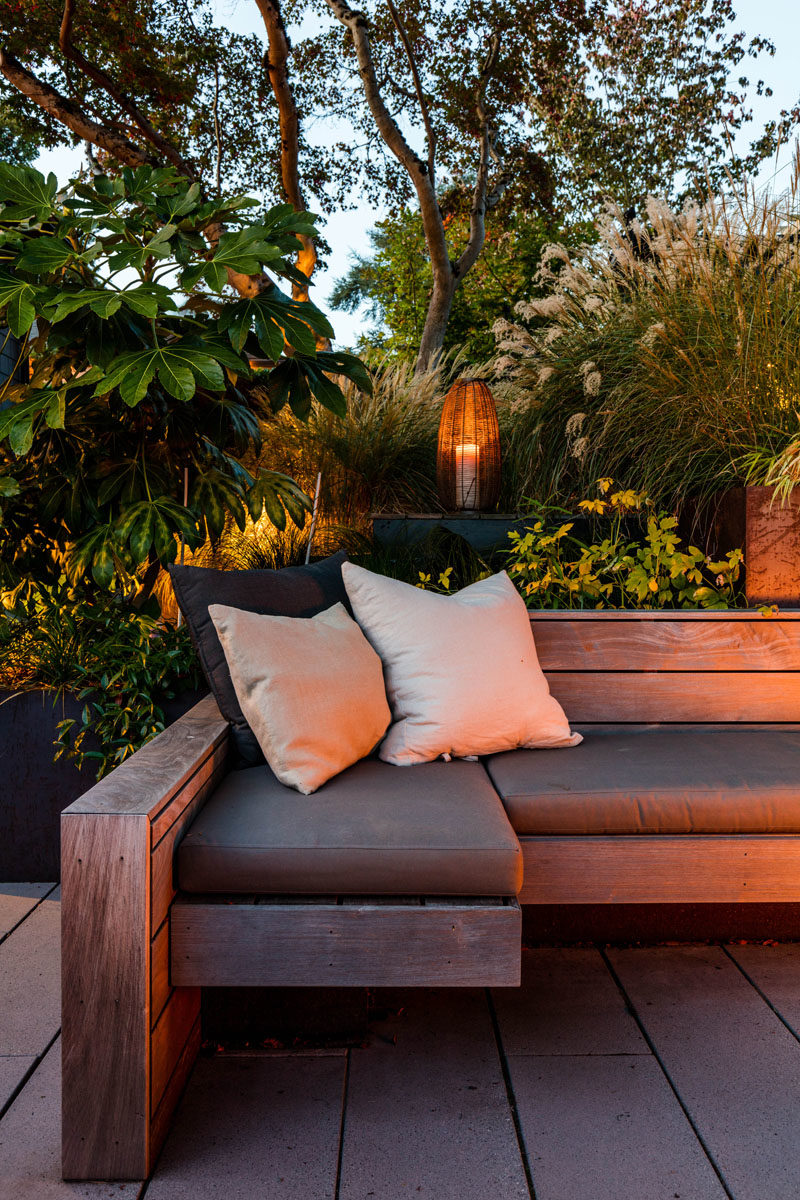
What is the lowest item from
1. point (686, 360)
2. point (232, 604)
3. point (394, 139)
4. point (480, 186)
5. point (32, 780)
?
point (32, 780)

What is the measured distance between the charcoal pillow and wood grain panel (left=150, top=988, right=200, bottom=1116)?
1.64ft

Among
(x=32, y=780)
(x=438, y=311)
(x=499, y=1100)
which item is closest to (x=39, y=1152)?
(x=499, y=1100)

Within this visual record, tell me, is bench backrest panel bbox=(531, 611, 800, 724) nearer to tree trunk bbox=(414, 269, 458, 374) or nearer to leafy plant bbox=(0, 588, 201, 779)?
leafy plant bbox=(0, 588, 201, 779)

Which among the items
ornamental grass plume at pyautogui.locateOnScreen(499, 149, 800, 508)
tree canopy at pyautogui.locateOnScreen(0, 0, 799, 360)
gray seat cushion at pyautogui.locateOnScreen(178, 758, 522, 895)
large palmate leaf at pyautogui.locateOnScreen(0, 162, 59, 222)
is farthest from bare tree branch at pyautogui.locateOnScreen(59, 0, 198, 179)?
gray seat cushion at pyautogui.locateOnScreen(178, 758, 522, 895)

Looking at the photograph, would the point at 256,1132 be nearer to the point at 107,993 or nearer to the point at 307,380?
the point at 107,993

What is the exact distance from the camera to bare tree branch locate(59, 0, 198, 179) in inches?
255

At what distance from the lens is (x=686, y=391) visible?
292 centimetres

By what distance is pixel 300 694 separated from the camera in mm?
1659

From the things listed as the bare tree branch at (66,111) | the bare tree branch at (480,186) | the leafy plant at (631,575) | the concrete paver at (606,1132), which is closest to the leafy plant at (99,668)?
the leafy plant at (631,575)

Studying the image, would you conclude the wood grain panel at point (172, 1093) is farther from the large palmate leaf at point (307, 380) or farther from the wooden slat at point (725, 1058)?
the large palmate leaf at point (307, 380)

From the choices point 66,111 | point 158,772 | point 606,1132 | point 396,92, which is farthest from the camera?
point 396,92

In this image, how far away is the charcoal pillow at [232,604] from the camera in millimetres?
1829

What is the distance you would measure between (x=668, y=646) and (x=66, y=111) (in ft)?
22.5

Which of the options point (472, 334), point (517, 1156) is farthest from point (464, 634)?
point (472, 334)
